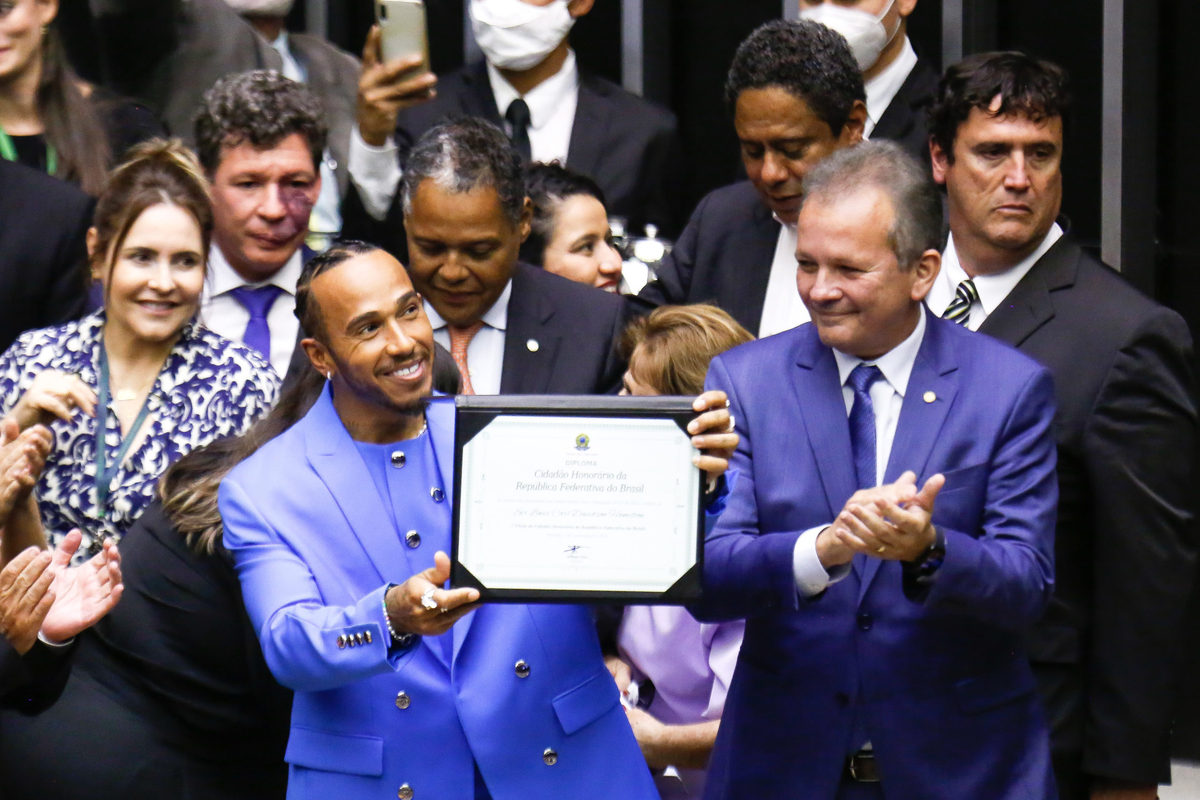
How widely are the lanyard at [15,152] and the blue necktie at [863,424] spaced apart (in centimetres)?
247

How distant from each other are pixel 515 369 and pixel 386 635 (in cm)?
143

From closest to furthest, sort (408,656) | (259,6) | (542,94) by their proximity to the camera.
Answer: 1. (408,656)
2. (542,94)
3. (259,6)

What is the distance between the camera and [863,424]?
3146mm

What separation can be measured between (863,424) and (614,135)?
2378mm

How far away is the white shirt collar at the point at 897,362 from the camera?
3168 mm

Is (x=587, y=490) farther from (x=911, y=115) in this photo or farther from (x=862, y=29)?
(x=862, y=29)

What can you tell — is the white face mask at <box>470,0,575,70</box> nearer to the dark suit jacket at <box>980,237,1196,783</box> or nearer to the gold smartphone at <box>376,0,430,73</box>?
the gold smartphone at <box>376,0,430,73</box>

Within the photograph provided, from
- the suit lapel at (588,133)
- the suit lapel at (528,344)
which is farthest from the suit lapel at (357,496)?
the suit lapel at (588,133)

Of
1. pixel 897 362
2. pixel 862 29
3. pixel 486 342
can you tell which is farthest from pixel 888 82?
pixel 897 362

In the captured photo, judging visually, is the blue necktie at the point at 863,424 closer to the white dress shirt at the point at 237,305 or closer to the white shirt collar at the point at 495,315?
the white shirt collar at the point at 495,315

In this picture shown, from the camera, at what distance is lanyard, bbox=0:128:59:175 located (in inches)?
184

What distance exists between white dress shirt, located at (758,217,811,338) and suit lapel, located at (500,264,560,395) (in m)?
0.54

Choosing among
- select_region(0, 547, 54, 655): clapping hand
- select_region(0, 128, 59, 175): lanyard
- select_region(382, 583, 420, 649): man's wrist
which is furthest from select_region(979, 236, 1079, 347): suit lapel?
select_region(0, 128, 59, 175): lanyard

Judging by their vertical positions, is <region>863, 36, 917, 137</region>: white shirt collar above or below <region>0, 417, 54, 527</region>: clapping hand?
above
